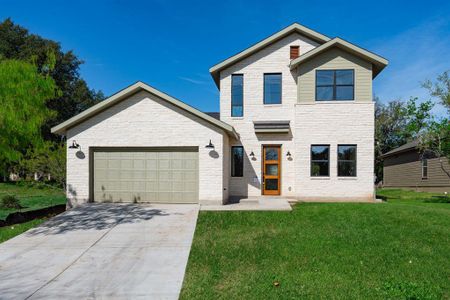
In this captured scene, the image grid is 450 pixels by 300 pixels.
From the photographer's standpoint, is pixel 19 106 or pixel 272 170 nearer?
pixel 19 106

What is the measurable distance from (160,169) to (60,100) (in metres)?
27.5

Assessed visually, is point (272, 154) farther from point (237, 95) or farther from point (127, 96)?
point (127, 96)

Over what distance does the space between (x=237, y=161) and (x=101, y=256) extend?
9142 mm

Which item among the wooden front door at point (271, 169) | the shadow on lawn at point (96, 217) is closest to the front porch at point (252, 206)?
the wooden front door at point (271, 169)

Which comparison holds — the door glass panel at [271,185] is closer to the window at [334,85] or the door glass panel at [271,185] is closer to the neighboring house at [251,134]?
the neighboring house at [251,134]

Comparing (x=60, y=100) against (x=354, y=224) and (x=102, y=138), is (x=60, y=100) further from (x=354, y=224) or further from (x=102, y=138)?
(x=354, y=224)

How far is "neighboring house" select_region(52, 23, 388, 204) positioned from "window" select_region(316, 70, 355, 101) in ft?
0.15

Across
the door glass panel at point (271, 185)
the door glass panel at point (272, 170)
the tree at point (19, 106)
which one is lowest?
the door glass panel at point (271, 185)

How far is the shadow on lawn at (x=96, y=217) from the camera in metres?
9.53

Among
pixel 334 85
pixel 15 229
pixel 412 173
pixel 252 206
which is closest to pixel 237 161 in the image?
pixel 252 206

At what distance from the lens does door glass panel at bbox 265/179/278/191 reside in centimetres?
1515

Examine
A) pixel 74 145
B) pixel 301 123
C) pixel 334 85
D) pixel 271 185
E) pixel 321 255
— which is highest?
pixel 334 85

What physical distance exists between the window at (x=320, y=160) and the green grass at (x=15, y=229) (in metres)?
11.2

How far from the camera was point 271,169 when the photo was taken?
1521 cm
